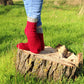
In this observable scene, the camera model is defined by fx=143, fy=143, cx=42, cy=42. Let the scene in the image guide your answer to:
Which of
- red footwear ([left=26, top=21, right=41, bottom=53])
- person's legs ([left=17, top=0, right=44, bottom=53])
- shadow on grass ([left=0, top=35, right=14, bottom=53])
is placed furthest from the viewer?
shadow on grass ([left=0, top=35, right=14, bottom=53])

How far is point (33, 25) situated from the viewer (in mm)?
2102

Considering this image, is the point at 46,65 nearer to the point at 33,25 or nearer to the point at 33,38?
the point at 33,38

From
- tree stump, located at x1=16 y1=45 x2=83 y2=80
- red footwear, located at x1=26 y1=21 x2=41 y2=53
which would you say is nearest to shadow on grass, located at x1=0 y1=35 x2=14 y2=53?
tree stump, located at x1=16 y1=45 x2=83 y2=80

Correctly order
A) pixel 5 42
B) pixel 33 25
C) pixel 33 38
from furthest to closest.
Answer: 1. pixel 5 42
2. pixel 33 38
3. pixel 33 25

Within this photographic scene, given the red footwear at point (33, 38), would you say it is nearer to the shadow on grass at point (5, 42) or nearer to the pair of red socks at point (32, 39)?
the pair of red socks at point (32, 39)

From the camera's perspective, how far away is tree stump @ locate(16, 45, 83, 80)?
2.20m

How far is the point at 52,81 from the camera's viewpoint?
2.19 meters

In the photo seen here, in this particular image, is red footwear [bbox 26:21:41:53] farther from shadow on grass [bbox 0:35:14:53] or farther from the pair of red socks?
shadow on grass [bbox 0:35:14:53]

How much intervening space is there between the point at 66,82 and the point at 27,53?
76 centimetres

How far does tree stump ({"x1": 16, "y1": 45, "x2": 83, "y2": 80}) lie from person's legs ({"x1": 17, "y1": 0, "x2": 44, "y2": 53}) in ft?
0.38

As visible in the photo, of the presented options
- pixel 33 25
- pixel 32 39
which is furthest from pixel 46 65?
pixel 33 25

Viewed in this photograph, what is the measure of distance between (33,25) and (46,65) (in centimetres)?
66

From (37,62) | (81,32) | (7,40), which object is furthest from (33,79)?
(81,32)

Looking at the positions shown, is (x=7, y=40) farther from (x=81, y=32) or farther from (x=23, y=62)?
(x=81, y=32)
